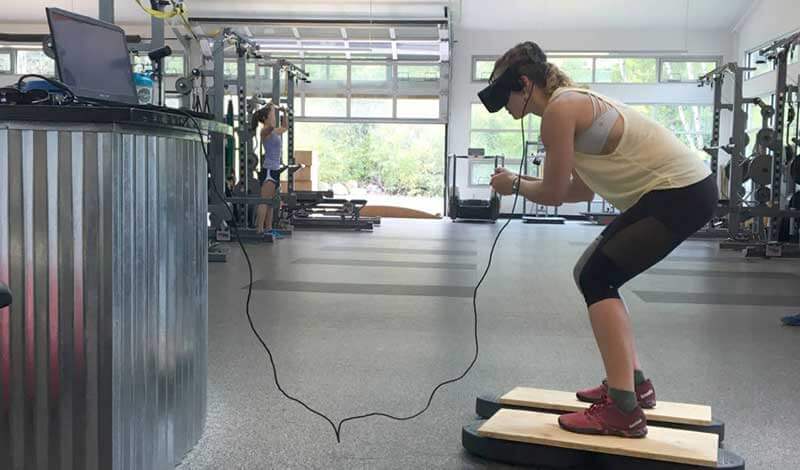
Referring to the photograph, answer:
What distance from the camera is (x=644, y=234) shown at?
75.9 inches

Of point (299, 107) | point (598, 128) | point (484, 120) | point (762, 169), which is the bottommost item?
point (598, 128)

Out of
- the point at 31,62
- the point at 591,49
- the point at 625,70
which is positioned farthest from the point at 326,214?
the point at 31,62

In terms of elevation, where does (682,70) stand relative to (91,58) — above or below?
above

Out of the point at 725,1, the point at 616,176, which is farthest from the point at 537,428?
the point at 725,1

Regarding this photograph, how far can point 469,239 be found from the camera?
9352mm

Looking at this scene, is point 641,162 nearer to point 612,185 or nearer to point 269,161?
point 612,185

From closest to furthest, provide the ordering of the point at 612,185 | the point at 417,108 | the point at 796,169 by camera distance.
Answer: the point at 612,185
the point at 796,169
the point at 417,108

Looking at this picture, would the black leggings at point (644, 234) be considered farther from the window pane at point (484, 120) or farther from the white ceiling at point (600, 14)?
the window pane at point (484, 120)

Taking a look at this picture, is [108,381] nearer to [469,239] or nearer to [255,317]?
[255,317]

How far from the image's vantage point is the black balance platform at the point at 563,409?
2117mm

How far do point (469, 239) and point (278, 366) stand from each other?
6592 millimetres

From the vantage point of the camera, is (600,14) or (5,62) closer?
(600,14)

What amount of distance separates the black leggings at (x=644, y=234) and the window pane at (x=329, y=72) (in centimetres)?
1356

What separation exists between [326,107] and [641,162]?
13.6 meters
